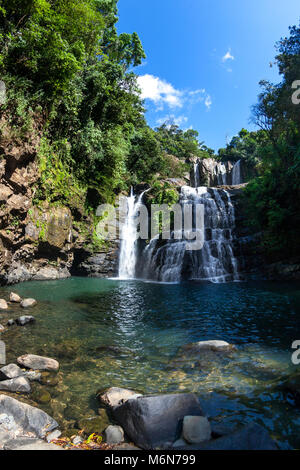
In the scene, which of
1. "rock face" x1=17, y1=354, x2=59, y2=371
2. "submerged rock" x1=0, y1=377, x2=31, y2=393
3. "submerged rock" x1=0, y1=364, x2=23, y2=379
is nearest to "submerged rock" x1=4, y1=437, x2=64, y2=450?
"submerged rock" x1=0, y1=377, x2=31, y2=393

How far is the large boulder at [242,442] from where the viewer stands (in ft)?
8.46

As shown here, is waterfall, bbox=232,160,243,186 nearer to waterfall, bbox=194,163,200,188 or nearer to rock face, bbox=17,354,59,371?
waterfall, bbox=194,163,200,188

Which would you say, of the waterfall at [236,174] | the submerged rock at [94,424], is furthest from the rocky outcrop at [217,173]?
the submerged rock at [94,424]

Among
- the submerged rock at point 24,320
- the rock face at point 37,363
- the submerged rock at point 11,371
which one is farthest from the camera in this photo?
the submerged rock at point 24,320

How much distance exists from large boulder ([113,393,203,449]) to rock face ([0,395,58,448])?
0.88 m

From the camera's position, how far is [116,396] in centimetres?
376

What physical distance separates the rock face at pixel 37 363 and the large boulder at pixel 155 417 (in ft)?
5.89

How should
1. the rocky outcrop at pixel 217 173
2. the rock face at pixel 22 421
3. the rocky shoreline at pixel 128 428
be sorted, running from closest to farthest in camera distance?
1. the rocky shoreline at pixel 128 428
2. the rock face at pixel 22 421
3. the rocky outcrop at pixel 217 173

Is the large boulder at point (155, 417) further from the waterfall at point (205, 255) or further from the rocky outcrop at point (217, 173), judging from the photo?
the rocky outcrop at point (217, 173)

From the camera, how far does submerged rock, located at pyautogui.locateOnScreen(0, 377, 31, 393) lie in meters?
3.87

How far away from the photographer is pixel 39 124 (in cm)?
1432

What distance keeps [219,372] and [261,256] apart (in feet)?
52.9
